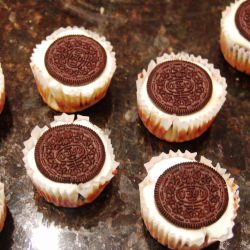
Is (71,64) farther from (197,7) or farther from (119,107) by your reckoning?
(197,7)

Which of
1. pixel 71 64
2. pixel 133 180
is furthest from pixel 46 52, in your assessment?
pixel 133 180

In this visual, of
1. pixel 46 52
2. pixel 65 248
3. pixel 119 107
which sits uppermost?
pixel 46 52

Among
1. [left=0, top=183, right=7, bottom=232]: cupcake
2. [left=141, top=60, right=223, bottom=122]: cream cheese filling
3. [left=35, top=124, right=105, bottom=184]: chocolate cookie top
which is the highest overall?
[left=141, top=60, right=223, bottom=122]: cream cheese filling

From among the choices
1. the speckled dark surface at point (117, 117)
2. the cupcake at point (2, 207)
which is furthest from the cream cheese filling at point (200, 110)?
the cupcake at point (2, 207)

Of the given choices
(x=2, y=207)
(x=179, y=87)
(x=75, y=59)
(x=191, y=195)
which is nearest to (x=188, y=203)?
(x=191, y=195)

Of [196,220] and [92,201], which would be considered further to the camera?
[92,201]

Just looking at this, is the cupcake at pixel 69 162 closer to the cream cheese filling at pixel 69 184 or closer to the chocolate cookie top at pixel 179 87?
the cream cheese filling at pixel 69 184

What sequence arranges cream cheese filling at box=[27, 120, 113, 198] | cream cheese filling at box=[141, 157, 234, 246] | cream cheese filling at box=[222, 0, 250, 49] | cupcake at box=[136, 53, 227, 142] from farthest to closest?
cream cheese filling at box=[222, 0, 250, 49], cupcake at box=[136, 53, 227, 142], cream cheese filling at box=[27, 120, 113, 198], cream cheese filling at box=[141, 157, 234, 246]

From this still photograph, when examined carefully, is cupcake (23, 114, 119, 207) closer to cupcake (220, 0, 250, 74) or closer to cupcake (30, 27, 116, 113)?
cupcake (30, 27, 116, 113)

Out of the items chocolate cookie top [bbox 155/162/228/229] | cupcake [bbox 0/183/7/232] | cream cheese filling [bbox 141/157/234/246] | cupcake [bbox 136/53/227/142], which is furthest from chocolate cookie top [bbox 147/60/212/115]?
cupcake [bbox 0/183/7/232]
